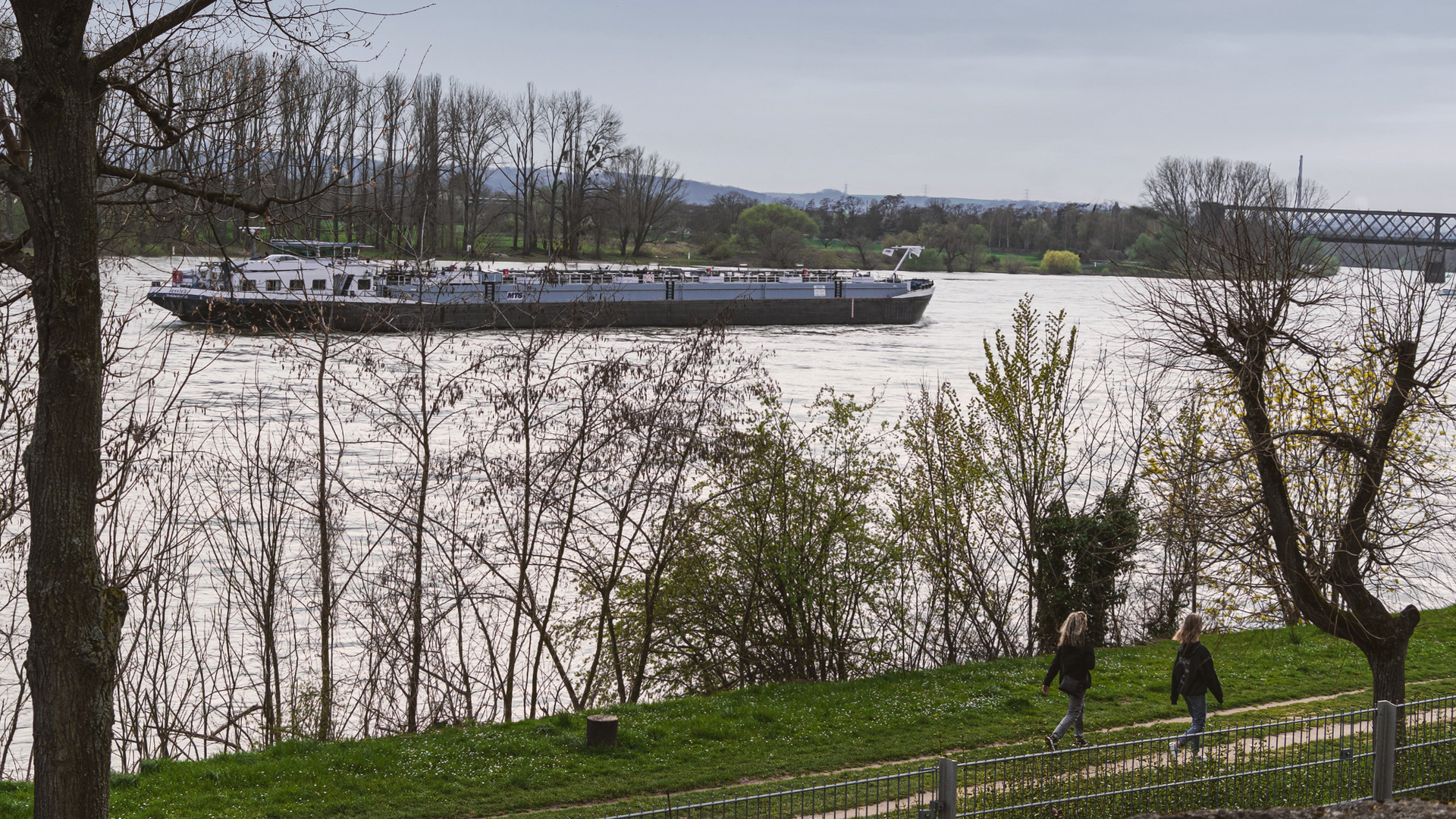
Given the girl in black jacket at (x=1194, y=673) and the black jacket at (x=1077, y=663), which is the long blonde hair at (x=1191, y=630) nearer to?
the girl in black jacket at (x=1194, y=673)

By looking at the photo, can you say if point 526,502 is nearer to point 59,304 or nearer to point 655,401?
point 655,401

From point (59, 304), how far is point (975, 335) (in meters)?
68.3

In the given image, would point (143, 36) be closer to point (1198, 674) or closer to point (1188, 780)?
point (1188, 780)

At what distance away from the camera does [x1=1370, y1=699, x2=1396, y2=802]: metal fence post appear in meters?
9.96

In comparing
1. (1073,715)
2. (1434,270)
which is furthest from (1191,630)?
(1434,270)

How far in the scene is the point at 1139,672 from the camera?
55.3ft

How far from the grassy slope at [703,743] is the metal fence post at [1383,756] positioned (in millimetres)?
3259

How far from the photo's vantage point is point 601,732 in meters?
13.1

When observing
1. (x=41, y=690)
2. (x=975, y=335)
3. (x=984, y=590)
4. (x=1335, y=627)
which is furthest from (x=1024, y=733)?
(x=975, y=335)

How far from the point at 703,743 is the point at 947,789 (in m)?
5.53

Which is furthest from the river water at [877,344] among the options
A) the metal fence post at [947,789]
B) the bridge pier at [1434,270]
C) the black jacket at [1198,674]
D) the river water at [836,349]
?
the metal fence post at [947,789]

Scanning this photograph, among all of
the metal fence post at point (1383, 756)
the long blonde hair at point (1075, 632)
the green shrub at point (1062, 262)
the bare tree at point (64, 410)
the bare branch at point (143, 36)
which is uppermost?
the green shrub at point (1062, 262)

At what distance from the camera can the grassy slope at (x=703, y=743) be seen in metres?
11.3

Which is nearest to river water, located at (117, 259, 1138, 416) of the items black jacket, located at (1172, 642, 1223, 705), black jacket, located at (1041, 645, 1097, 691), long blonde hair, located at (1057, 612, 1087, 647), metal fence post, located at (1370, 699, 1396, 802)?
long blonde hair, located at (1057, 612, 1087, 647)
